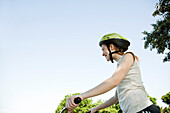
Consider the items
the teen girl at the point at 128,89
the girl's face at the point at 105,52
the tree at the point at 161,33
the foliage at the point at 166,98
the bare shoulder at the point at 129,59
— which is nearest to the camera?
the teen girl at the point at 128,89

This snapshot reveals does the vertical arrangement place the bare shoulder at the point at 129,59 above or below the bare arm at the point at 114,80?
above

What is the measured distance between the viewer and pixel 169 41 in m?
16.6

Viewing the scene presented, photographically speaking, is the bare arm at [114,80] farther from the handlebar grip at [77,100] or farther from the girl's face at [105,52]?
the girl's face at [105,52]

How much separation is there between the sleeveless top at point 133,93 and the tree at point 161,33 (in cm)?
1491

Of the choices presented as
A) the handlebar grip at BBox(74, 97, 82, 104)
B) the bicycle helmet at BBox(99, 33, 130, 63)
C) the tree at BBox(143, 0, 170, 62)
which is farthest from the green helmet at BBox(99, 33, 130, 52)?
the tree at BBox(143, 0, 170, 62)

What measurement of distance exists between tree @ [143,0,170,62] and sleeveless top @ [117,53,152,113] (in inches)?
587

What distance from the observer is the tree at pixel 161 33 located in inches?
621

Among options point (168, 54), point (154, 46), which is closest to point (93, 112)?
point (154, 46)

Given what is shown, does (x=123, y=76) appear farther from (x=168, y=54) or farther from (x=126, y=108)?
(x=168, y=54)

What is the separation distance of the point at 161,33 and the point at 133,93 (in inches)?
→ 622

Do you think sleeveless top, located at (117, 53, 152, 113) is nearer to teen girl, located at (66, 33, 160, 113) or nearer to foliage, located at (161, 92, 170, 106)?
teen girl, located at (66, 33, 160, 113)

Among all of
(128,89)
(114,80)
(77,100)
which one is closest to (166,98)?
(128,89)

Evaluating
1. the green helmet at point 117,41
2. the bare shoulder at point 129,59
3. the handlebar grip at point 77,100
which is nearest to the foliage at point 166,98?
the green helmet at point 117,41

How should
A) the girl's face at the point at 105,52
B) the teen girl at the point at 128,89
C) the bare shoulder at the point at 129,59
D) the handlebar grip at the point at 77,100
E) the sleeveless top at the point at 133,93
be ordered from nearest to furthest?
the handlebar grip at the point at 77,100
the teen girl at the point at 128,89
the sleeveless top at the point at 133,93
the bare shoulder at the point at 129,59
the girl's face at the point at 105,52
